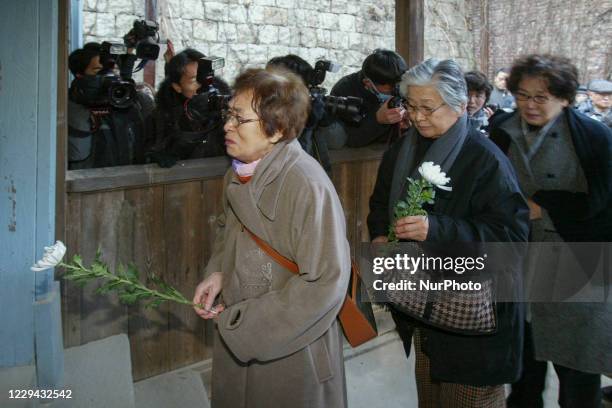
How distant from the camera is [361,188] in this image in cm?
357

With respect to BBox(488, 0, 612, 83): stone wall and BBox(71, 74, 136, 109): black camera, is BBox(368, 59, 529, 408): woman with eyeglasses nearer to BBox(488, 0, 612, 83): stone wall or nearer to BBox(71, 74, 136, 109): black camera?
BBox(71, 74, 136, 109): black camera

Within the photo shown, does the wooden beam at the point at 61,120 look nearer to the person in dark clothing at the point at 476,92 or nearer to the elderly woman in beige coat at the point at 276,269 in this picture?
the elderly woman in beige coat at the point at 276,269

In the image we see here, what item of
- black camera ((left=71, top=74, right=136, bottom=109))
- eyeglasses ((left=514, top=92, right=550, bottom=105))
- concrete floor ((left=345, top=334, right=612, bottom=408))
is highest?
black camera ((left=71, top=74, right=136, bottom=109))

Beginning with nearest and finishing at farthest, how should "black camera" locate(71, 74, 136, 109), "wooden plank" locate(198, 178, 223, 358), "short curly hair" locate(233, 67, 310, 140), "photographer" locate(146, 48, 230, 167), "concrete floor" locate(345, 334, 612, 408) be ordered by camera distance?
1. "short curly hair" locate(233, 67, 310, 140)
2. "black camera" locate(71, 74, 136, 109)
3. "photographer" locate(146, 48, 230, 167)
4. "wooden plank" locate(198, 178, 223, 358)
5. "concrete floor" locate(345, 334, 612, 408)

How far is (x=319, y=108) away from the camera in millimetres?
2990

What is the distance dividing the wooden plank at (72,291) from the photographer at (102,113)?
A: 0.89ft

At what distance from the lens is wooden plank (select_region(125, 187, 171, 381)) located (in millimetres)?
2697

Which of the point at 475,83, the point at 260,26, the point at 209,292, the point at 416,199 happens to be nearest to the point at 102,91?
the point at 209,292

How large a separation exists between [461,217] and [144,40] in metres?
1.90

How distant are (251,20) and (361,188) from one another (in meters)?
5.64

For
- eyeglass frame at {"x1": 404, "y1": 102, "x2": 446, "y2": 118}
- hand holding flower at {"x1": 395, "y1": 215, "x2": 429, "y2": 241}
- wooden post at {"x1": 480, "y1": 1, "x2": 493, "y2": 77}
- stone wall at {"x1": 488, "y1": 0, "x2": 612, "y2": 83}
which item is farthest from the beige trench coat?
wooden post at {"x1": 480, "y1": 1, "x2": 493, "y2": 77}

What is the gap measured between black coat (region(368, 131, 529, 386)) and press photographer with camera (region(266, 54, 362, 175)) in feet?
3.80

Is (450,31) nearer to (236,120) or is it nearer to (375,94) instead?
(375,94)

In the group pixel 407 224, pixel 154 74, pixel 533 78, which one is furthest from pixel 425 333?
pixel 154 74
